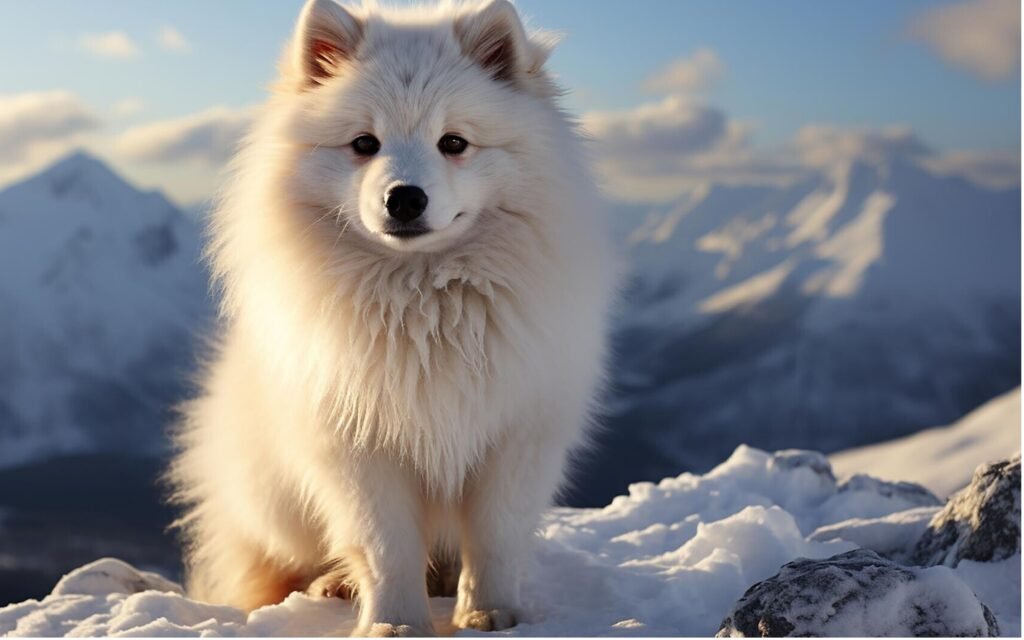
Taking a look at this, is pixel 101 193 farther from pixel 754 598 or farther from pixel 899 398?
pixel 754 598

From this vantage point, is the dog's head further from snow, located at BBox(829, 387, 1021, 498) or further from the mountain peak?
the mountain peak

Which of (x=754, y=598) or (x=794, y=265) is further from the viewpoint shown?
(x=794, y=265)

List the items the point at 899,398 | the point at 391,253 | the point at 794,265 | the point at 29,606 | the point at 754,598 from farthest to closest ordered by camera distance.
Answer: the point at 794,265, the point at 899,398, the point at 29,606, the point at 391,253, the point at 754,598

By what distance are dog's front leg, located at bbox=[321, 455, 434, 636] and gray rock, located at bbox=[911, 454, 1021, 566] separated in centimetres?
257

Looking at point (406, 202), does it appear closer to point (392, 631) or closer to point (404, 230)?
point (404, 230)

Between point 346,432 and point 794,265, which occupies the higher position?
point 794,265

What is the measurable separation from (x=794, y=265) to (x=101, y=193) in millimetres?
87609

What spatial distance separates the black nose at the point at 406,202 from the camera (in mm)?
3453

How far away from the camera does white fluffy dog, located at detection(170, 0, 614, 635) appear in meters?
3.80

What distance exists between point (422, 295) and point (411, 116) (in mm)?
682

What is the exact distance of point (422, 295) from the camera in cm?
383

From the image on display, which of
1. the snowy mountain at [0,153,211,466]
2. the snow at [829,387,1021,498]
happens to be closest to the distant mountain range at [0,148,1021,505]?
the snowy mountain at [0,153,211,466]

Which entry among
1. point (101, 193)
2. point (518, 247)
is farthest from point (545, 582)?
point (101, 193)

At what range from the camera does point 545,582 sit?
4730 mm
